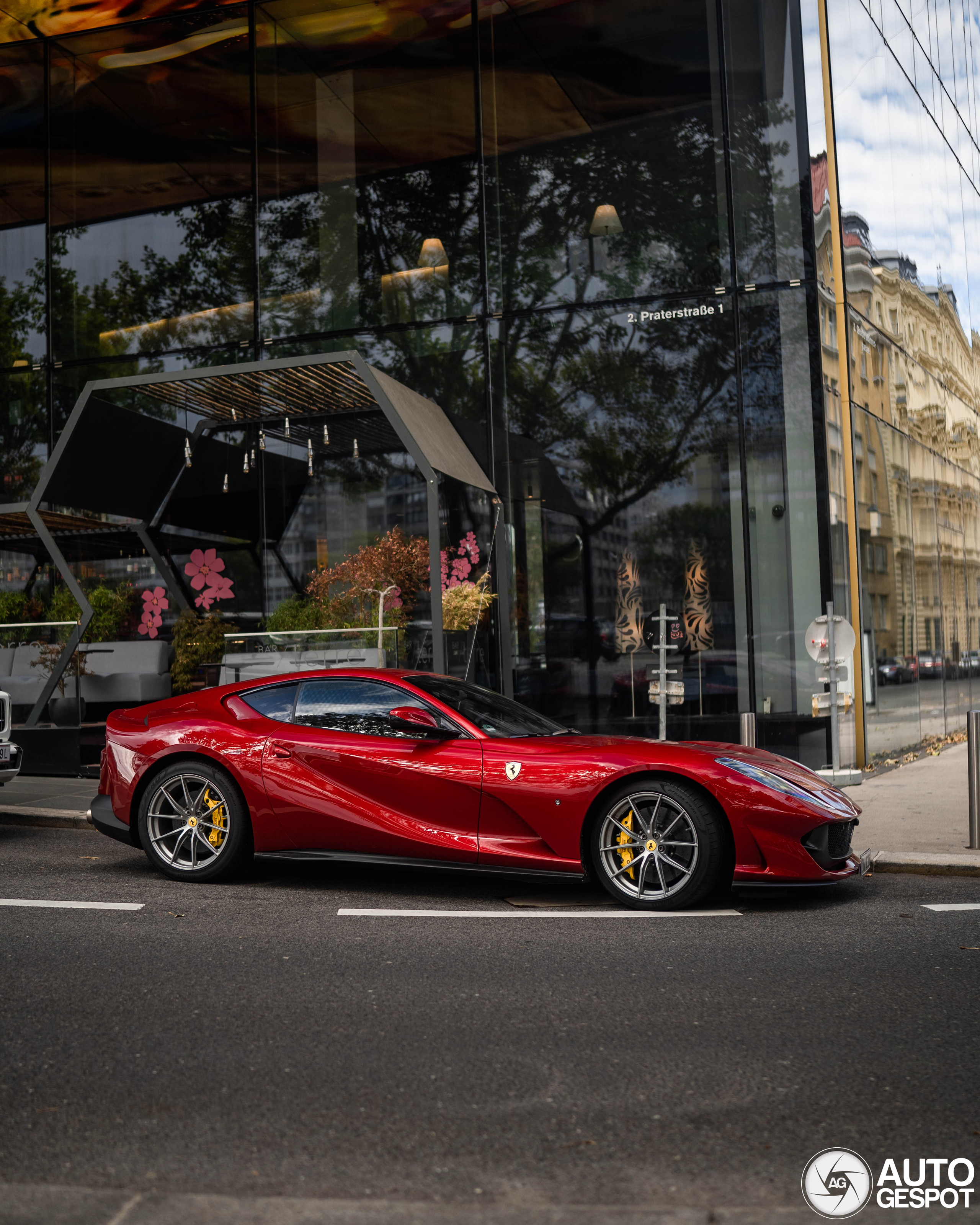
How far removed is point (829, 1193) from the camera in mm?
2943

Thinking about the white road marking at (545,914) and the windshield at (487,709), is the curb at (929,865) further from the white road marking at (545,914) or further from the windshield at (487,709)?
the windshield at (487,709)

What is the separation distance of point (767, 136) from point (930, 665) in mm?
7906

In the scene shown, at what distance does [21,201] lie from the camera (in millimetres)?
18047

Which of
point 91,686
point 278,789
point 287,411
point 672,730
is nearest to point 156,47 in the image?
point 287,411

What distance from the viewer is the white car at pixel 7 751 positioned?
9430 mm

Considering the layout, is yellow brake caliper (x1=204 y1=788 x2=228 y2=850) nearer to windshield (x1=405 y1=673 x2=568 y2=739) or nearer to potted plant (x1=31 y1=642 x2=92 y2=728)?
windshield (x1=405 y1=673 x2=568 y2=739)

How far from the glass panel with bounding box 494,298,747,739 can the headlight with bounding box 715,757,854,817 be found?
7.06m

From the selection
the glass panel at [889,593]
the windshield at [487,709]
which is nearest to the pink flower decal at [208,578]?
the glass panel at [889,593]

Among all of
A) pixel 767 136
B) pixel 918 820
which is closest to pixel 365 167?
pixel 767 136

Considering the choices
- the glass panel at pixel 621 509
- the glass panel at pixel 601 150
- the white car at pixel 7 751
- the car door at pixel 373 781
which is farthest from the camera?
the glass panel at pixel 601 150

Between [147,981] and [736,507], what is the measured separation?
10.4 metres

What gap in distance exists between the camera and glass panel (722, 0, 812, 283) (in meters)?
13.8

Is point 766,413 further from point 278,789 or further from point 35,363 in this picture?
point 35,363

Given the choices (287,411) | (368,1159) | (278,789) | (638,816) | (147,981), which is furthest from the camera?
(287,411)
